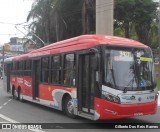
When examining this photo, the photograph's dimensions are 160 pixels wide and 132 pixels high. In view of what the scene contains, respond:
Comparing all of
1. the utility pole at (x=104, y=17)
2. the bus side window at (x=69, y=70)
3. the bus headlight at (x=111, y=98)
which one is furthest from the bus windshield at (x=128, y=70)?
the utility pole at (x=104, y=17)

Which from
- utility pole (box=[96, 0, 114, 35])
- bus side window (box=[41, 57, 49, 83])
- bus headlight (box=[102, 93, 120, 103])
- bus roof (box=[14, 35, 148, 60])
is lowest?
bus headlight (box=[102, 93, 120, 103])

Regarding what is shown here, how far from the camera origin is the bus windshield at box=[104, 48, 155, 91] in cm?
1134

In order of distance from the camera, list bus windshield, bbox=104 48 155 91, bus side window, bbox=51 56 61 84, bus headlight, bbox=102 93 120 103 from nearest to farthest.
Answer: bus headlight, bbox=102 93 120 103
bus windshield, bbox=104 48 155 91
bus side window, bbox=51 56 61 84

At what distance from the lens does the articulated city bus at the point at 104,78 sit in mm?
11219

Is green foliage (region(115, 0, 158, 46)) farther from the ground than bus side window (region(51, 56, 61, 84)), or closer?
farther from the ground

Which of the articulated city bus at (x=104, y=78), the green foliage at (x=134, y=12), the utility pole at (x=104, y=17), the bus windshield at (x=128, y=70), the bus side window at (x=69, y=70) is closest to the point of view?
the articulated city bus at (x=104, y=78)

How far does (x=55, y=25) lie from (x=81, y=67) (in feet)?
120

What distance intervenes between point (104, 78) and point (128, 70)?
847mm

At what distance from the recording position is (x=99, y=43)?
460 inches

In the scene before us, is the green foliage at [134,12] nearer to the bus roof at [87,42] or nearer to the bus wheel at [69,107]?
the bus roof at [87,42]

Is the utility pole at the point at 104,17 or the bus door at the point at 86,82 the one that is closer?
the bus door at the point at 86,82

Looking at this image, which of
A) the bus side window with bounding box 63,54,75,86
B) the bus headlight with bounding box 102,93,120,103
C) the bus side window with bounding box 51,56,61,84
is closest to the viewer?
the bus headlight with bounding box 102,93,120,103

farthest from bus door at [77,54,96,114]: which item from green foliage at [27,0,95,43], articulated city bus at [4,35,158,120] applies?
green foliage at [27,0,95,43]

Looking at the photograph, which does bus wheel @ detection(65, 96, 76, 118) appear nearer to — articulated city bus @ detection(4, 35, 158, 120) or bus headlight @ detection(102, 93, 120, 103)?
articulated city bus @ detection(4, 35, 158, 120)
